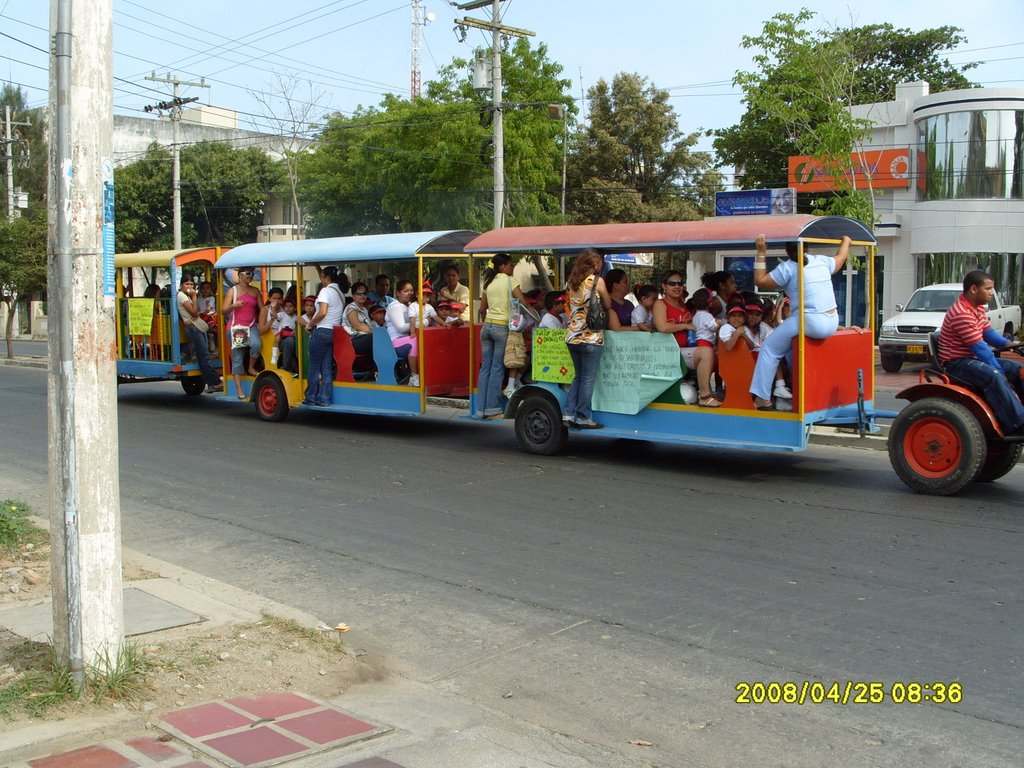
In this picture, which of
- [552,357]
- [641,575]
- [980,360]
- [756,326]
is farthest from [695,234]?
[641,575]

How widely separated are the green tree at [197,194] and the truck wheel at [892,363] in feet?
114

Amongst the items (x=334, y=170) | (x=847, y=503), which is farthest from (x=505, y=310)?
(x=334, y=170)

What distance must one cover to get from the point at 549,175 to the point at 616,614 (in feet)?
94.0

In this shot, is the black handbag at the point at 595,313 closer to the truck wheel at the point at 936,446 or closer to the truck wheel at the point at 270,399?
the truck wheel at the point at 936,446

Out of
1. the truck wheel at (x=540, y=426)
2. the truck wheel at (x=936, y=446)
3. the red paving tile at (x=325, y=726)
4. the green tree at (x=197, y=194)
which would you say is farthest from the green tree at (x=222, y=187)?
the red paving tile at (x=325, y=726)

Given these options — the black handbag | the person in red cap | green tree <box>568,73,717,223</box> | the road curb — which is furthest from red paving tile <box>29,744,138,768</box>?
green tree <box>568,73,717,223</box>

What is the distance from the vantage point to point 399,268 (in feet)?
52.4

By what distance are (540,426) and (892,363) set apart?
1395 centimetres

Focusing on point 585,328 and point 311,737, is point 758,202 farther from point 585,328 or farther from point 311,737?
point 311,737

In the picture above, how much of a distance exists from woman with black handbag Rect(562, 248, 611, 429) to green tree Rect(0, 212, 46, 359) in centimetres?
2117

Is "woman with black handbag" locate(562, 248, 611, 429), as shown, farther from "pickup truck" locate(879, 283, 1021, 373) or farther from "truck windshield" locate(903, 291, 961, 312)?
"truck windshield" locate(903, 291, 961, 312)

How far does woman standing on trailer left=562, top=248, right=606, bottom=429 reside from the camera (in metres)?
10.5

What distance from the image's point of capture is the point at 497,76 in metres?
25.2

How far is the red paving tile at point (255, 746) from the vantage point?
165 inches
